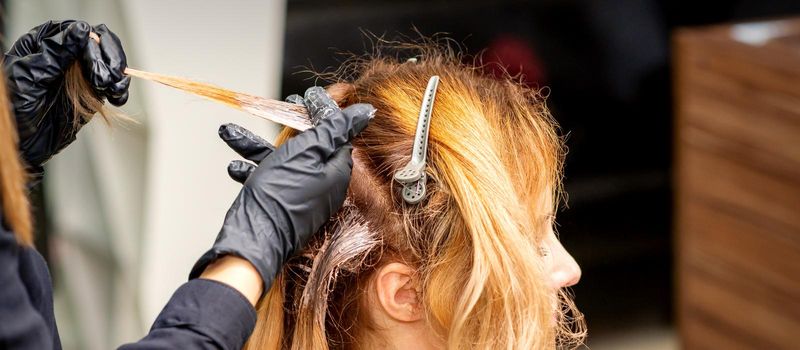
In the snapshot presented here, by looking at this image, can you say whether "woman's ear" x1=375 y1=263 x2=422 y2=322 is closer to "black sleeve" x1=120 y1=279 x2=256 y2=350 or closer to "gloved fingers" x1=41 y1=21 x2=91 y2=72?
"black sleeve" x1=120 y1=279 x2=256 y2=350

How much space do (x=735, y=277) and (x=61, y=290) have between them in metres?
1.83

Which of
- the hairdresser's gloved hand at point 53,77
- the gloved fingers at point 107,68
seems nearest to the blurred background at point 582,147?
the hairdresser's gloved hand at point 53,77

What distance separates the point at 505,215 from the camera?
1.24 m

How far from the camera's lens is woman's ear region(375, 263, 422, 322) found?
1.29 meters

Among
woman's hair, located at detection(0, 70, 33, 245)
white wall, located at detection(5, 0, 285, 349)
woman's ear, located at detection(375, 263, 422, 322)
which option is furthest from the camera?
white wall, located at detection(5, 0, 285, 349)

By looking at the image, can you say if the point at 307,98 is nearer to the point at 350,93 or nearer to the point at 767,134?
the point at 350,93

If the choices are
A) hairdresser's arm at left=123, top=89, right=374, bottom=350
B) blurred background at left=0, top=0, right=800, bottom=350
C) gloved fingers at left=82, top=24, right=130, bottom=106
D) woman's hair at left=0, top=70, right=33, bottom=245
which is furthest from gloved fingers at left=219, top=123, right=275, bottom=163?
blurred background at left=0, top=0, right=800, bottom=350

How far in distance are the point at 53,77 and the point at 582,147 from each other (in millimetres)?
1801

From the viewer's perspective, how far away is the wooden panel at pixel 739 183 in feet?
8.09

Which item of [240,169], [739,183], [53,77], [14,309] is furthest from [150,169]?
[739,183]

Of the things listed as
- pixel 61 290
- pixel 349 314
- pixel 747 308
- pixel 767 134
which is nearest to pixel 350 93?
pixel 349 314

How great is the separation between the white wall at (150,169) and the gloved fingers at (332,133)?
44.6 inches

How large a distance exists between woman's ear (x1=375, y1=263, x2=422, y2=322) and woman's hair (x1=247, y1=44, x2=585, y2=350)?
0.01 metres

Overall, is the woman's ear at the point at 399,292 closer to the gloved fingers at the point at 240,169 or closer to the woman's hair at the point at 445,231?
the woman's hair at the point at 445,231
